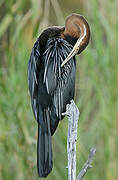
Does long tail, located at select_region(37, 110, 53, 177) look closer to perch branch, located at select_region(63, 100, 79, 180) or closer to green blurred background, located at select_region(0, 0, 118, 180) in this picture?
perch branch, located at select_region(63, 100, 79, 180)

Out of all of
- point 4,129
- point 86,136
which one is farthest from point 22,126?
point 86,136

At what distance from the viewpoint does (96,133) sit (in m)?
3.17

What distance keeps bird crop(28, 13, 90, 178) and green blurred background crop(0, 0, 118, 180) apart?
40 centimetres

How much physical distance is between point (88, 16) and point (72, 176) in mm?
1342

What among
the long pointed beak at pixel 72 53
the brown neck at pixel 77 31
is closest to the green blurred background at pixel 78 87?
the brown neck at pixel 77 31

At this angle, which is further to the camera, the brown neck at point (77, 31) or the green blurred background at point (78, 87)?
the green blurred background at point (78, 87)

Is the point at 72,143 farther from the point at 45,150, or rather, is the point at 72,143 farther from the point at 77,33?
the point at 77,33

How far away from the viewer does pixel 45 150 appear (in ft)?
7.34

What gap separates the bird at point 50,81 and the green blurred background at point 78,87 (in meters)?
0.40

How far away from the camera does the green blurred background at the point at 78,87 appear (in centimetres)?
276

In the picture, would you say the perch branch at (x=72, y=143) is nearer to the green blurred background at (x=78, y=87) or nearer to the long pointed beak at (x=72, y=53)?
the long pointed beak at (x=72, y=53)

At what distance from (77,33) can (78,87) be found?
81 cm

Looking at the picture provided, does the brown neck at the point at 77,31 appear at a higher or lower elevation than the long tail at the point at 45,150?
higher

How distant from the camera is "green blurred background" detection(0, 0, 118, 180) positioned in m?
2.76
